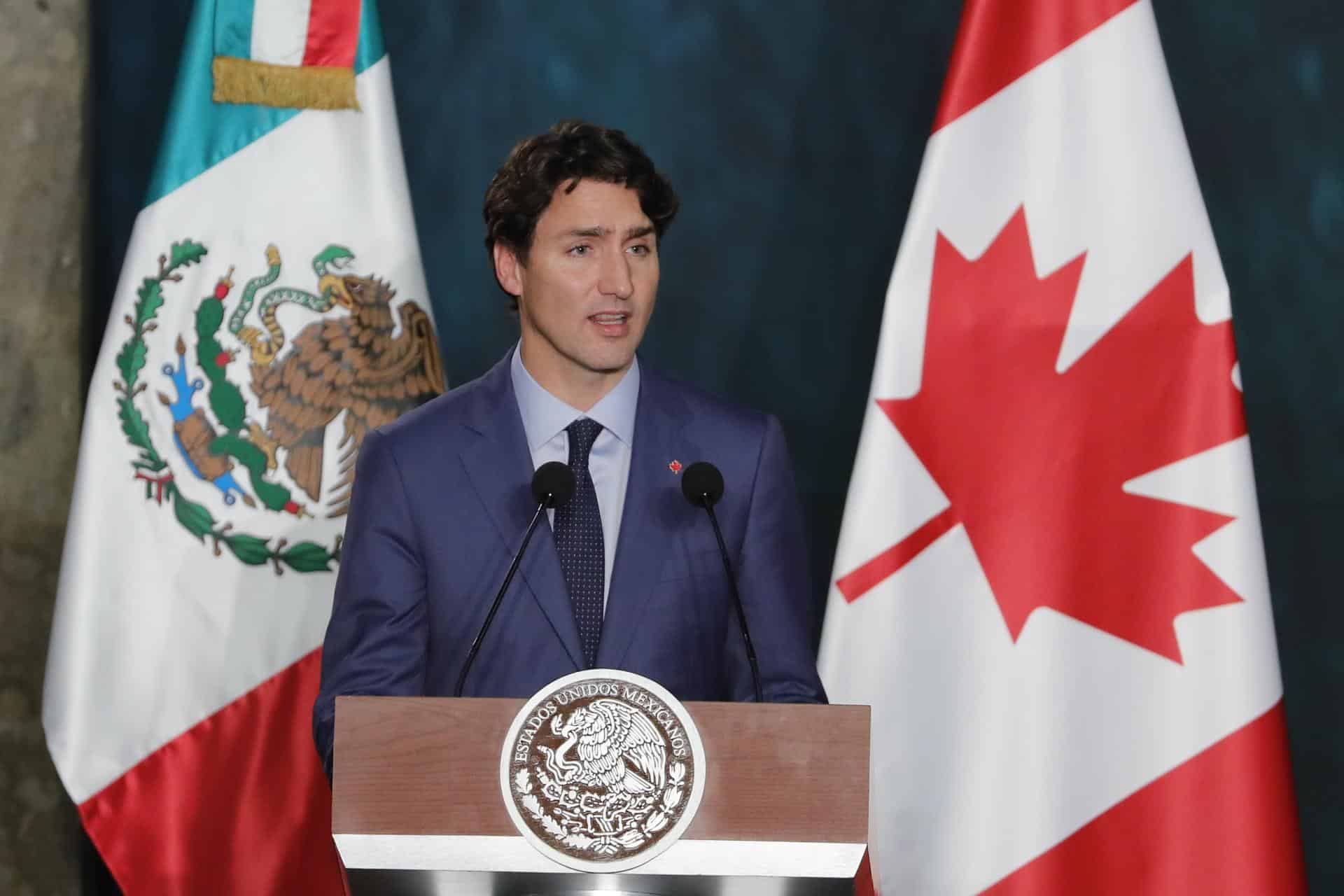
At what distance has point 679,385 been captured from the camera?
219 cm

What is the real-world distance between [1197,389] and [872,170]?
99 cm

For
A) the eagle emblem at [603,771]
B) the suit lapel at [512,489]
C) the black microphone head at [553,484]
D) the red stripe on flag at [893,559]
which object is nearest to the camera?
the eagle emblem at [603,771]

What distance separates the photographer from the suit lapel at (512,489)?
1904 millimetres

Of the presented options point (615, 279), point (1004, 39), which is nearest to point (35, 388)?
point (615, 279)

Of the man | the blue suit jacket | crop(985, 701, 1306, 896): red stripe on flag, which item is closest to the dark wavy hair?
the man

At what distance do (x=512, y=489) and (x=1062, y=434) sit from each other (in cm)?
89

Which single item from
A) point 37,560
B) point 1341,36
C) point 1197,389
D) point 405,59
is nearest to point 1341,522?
point 1197,389

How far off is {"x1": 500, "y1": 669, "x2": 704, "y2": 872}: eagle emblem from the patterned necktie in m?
0.60

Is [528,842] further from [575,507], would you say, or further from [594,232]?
[594,232]

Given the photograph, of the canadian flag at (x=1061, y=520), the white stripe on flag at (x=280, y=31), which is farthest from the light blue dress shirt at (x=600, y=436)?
the white stripe on flag at (x=280, y=31)

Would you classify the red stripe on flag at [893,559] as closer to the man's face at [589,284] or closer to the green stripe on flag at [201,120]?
the man's face at [589,284]

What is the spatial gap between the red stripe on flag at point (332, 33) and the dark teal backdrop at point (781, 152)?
45cm

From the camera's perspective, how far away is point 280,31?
107 inches

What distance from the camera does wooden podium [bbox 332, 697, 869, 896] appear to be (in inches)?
52.4
